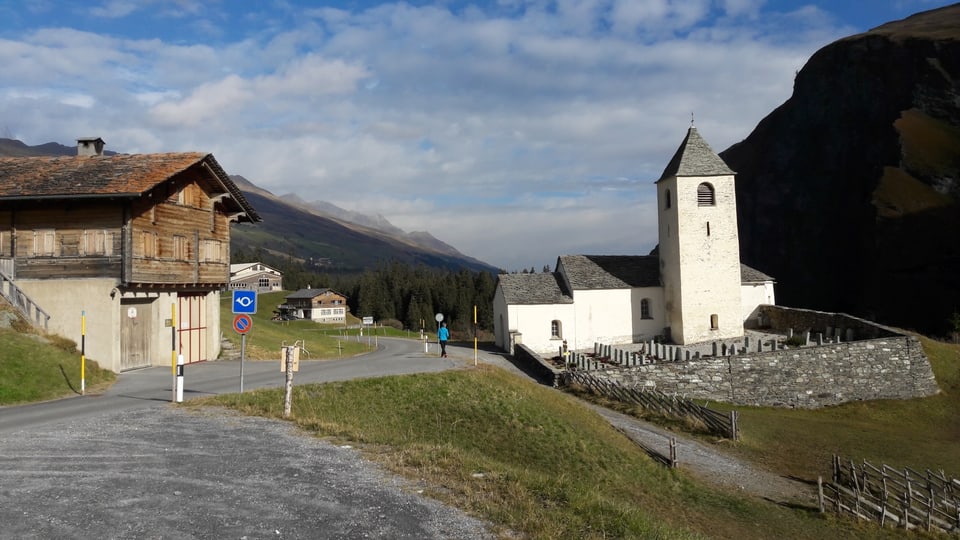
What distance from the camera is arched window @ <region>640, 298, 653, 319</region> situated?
4584 centimetres

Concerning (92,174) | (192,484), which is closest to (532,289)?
(92,174)

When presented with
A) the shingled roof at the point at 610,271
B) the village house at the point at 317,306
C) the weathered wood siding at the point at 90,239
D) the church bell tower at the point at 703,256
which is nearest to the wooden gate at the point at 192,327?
the weathered wood siding at the point at 90,239

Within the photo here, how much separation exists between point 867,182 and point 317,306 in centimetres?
8163

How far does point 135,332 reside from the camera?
84.9 feet

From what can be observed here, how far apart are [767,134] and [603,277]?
69200mm

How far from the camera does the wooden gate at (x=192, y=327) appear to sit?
1116 inches

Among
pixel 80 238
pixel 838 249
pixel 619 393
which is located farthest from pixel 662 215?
pixel 838 249

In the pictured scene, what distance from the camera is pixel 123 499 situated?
356 inches

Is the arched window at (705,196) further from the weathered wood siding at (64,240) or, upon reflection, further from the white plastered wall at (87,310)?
the white plastered wall at (87,310)

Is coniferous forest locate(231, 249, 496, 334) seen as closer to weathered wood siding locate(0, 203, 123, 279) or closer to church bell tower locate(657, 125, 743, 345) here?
church bell tower locate(657, 125, 743, 345)

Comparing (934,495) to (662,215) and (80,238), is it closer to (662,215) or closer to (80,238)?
(80,238)

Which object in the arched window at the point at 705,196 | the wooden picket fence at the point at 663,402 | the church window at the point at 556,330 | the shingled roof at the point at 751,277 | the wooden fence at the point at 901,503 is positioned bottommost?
the wooden fence at the point at 901,503

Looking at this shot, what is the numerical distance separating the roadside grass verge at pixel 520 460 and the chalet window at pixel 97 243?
10440mm

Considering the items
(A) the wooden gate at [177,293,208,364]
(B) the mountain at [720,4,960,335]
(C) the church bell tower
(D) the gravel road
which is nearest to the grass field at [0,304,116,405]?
(A) the wooden gate at [177,293,208,364]
